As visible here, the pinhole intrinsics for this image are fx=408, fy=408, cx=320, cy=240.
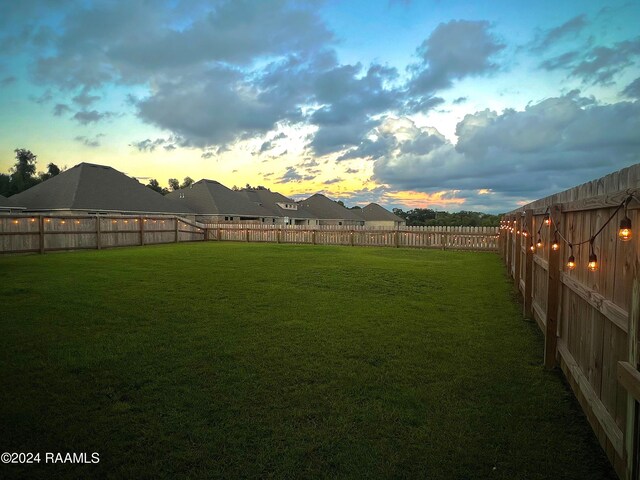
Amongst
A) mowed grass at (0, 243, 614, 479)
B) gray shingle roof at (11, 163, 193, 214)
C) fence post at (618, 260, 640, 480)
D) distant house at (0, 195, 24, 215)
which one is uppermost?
gray shingle roof at (11, 163, 193, 214)

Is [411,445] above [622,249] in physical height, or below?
below

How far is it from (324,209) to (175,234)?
34.3 meters

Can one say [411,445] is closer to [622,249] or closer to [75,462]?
[622,249]

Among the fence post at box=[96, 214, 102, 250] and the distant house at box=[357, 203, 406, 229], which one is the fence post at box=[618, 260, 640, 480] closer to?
the fence post at box=[96, 214, 102, 250]

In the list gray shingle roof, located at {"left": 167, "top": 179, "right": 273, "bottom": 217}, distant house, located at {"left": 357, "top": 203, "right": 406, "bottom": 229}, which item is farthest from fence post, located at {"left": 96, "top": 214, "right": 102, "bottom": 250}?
distant house, located at {"left": 357, "top": 203, "right": 406, "bottom": 229}

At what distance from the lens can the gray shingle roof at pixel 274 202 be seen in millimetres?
53625

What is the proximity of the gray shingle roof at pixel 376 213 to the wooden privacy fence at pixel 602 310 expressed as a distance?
6447 cm

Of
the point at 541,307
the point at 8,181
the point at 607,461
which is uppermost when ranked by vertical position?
the point at 8,181

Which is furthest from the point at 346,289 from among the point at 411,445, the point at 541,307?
the point at 411,445

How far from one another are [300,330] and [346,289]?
3.77m

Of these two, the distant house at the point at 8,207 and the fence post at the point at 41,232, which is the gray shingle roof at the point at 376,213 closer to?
the distant house at the point at 8,207

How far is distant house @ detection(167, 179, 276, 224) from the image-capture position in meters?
42.0

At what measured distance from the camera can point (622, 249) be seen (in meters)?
2.87

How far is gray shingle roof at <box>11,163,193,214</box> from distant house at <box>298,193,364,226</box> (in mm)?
26831
